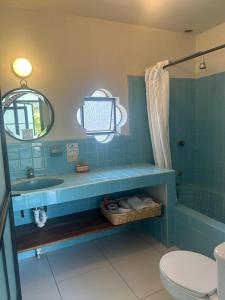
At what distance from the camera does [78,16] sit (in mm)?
2230

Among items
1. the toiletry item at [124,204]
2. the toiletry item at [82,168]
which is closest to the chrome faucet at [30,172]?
the toiletry item at [82,168]

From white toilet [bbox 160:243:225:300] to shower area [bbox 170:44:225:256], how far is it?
1.17 meters

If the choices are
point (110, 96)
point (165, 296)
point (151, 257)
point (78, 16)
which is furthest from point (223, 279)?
point (78, 16)

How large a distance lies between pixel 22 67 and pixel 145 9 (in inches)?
50.3

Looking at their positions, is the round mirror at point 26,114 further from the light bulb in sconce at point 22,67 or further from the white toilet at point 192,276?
the white toilet at point 192,276

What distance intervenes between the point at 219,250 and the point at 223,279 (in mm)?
131

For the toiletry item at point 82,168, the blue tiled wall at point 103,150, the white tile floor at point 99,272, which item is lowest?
the white tile floor at point 99,272

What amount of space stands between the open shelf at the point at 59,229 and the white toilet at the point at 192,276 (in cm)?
76

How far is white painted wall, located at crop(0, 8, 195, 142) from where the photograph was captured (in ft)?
6.66

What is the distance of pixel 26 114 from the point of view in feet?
7.07

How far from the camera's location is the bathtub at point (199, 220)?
1.89 meters

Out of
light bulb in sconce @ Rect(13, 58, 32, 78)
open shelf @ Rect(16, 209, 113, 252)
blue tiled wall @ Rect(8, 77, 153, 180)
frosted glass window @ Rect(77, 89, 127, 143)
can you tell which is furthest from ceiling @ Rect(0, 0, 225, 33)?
open shelf @ Rect(16, 209, 113, 252)

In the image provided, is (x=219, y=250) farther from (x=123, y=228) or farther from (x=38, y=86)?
(x=38, y=86)

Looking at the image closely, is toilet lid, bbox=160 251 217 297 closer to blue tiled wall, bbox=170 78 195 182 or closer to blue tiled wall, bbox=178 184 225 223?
blue tiled wall, bbox=178 184 225 223
